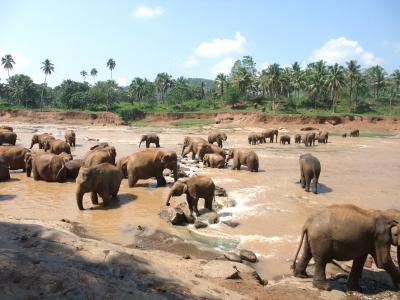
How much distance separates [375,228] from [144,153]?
10.3 meters

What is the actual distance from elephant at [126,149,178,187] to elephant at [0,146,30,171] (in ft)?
19.6

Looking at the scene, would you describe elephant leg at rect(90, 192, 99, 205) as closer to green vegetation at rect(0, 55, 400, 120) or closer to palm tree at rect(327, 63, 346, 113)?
green vegetation at rect(0, 55, 400, 120)

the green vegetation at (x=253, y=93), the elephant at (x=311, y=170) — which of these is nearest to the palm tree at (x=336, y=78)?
the green vegetation at (x=253, y=93)

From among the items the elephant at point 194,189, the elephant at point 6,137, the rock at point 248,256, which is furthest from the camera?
the elephant at point 6,137

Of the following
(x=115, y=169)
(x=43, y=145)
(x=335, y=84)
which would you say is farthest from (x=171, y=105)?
(x=115, y=169)

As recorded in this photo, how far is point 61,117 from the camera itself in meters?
77.5

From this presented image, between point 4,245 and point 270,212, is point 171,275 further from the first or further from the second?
point 270,212

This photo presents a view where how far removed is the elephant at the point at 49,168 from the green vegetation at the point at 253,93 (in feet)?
200

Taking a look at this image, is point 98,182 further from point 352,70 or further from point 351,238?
point 352,70

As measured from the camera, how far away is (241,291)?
7.17m

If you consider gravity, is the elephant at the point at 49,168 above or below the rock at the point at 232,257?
above

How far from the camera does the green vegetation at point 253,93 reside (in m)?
80.6

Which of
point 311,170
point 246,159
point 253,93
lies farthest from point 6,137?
point 253,93

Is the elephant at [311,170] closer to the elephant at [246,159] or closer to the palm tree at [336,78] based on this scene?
the elephant at [246,159]
